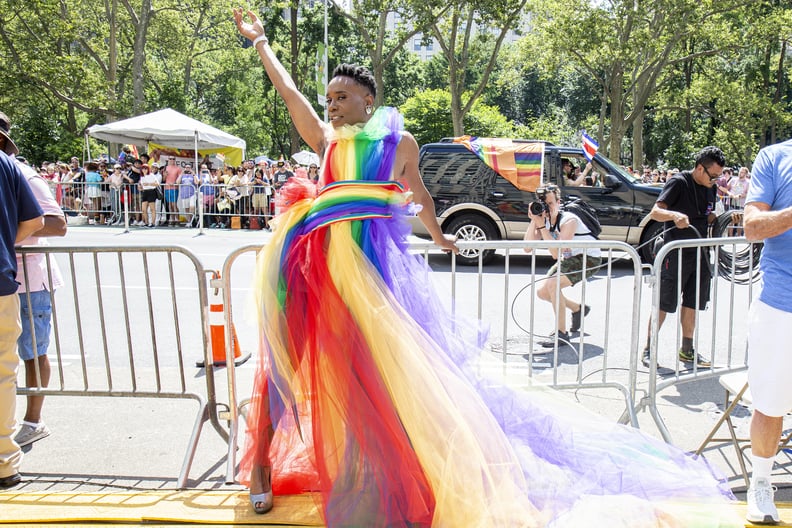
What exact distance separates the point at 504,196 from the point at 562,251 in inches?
215

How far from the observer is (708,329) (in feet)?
22.9

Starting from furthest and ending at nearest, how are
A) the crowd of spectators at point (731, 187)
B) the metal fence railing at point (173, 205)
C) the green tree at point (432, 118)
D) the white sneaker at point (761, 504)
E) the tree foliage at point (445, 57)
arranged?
the green tree at point (432, 118), the tree foliage at point (445, 57), the crowd of spectators at point (731, 187), the metal fence railing at point (173, 205), the white sneaker at point (761, 504)

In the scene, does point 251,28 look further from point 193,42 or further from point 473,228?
point 193,42

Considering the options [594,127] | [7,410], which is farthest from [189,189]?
[594,127]

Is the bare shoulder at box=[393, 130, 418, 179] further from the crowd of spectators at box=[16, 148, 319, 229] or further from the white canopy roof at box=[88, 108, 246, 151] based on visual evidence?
the white canopy roof at box=[88, 108, 246, 151]

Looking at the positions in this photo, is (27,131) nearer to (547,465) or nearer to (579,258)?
(579,258)

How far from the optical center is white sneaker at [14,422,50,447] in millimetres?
4016

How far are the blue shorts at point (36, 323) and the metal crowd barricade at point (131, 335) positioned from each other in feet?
0.20

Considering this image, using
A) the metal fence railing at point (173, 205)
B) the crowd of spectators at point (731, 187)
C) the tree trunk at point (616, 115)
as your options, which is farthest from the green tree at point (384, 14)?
the crowd of spectators at point (731, 187)

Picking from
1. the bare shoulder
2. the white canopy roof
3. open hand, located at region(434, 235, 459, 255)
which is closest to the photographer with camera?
open hand, located at region(434, 235, 459, 255)

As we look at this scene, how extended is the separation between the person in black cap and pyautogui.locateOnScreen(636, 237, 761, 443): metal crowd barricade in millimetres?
3597

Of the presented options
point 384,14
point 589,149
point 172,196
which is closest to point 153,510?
point 589,149

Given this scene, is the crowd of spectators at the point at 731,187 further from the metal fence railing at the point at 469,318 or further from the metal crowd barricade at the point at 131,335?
the metal crowd barricade at the point at 131,335

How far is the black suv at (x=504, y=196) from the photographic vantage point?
10.9 m
